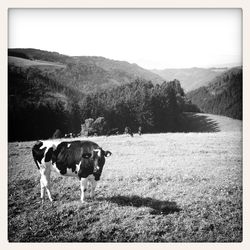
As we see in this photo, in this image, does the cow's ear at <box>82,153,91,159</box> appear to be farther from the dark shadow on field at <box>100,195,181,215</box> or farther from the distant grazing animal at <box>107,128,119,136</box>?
the dark shadow on field at <box>100,195,181,215</box>

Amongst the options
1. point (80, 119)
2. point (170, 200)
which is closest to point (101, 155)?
point (80, 119)

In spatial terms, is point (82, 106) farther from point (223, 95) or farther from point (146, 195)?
point (223, 95)

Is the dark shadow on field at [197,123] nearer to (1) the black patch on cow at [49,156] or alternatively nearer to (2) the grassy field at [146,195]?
(2) the grassy field at [146,195]

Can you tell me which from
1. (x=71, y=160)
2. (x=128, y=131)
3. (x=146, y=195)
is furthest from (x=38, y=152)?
(x=146, y=195)

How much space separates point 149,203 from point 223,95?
86.2 inches

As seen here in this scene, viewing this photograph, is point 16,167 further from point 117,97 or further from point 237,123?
point 237,123

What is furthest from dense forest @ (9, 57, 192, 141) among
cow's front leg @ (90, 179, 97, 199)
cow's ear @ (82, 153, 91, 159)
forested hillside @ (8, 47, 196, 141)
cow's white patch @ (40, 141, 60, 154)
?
cow's front leg @ (90, 179, 97, 199)

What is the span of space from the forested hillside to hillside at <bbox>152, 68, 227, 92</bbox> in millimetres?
120

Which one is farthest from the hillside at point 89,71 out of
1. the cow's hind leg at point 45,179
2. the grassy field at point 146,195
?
the cow's hind leg at point 45,179

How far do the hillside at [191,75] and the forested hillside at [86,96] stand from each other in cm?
12

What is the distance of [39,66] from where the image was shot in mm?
6918

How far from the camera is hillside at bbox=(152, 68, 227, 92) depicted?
7.11 m

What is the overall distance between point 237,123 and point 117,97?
2.05 m

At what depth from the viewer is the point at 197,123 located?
7168mm
